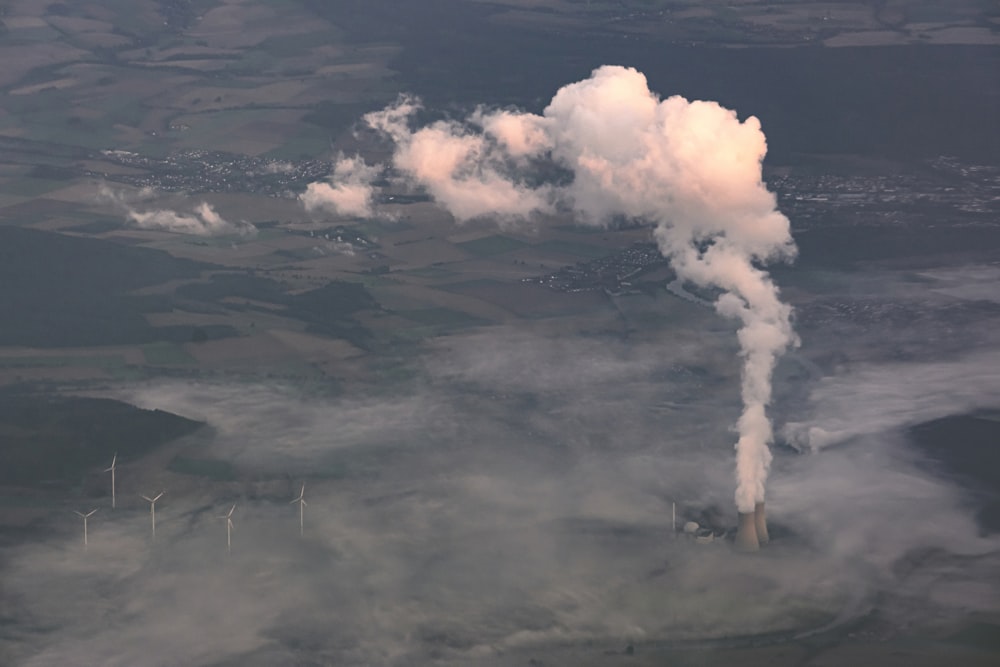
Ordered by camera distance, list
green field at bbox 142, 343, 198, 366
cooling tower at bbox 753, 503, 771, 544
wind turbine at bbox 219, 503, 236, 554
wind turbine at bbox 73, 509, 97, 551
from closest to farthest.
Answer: wind turbine at bbox 219, 503, 236, 554 < cooling tower at bbox 753, 503, 771, 544 < wind turbine at bbox 73, 509, 97, 551 < green field at bbox 142, 343, 198, 366

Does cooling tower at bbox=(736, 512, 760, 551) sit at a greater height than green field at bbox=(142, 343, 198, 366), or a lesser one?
lesser

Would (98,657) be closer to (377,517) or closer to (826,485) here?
(377,517)

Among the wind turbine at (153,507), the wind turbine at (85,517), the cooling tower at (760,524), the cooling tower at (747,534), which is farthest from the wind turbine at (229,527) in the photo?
the cooling tower at (760,524)

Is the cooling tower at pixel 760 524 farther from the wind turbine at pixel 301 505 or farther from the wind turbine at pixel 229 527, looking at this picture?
the wind turbine at pixel 229 527

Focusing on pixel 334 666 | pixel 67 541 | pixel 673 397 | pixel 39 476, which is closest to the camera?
pixel 334 666

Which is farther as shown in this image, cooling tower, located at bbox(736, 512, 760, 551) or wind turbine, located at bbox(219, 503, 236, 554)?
wind turbine, located at bbox(219, 503, 236, 554)

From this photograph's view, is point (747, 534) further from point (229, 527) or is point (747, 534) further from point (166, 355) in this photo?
point (166, 355)

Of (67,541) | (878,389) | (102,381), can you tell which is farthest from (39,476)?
(878,389)

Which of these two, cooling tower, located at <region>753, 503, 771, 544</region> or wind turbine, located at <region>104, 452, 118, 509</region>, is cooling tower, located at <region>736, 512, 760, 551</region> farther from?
wind turbine, located at <region>104, 452, 118, 509</region>

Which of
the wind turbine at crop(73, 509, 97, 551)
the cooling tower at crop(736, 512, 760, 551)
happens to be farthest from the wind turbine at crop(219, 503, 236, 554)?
the cooling tower at crop(736, 512, 760, 551)
